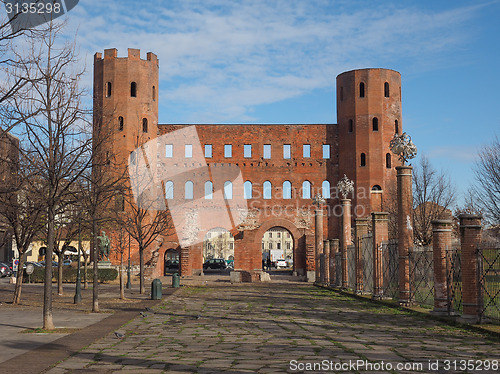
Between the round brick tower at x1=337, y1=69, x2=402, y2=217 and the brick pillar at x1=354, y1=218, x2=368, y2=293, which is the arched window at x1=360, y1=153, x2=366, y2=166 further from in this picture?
the brick pillar at x1=354, y1=218, x2=368, y2=293

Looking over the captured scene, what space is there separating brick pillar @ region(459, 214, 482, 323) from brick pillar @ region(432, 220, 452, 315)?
1.37 meters

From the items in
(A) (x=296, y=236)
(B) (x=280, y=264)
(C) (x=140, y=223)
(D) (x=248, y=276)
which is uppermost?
(C) (x=140, y=223)

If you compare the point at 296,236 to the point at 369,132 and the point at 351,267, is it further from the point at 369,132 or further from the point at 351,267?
the point at 351,267

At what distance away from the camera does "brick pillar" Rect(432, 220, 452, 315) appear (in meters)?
13.5

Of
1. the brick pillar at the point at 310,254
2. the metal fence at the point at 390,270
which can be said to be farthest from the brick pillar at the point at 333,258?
the brick pillar at the point at 310,254

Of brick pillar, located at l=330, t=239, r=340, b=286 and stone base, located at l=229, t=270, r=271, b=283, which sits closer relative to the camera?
brick pillar, located at l=330, t=239, r=340, b=286

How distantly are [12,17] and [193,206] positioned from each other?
120 feet

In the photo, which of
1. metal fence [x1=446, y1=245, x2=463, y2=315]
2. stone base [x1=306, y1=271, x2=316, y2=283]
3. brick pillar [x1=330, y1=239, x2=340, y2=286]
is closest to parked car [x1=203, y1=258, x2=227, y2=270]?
stone base [x1=306, y1=271, x2=316, y2=283]

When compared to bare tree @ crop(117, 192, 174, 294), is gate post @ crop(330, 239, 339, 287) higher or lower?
lower

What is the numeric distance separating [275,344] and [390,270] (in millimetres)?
9721

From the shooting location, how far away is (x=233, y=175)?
45312mm

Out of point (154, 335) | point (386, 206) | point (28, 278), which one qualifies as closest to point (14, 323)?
point (154, 335)

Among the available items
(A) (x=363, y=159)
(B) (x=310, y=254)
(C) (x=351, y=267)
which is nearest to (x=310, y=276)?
(B) (x=310, y=254)

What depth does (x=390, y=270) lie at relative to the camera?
18.3 m
